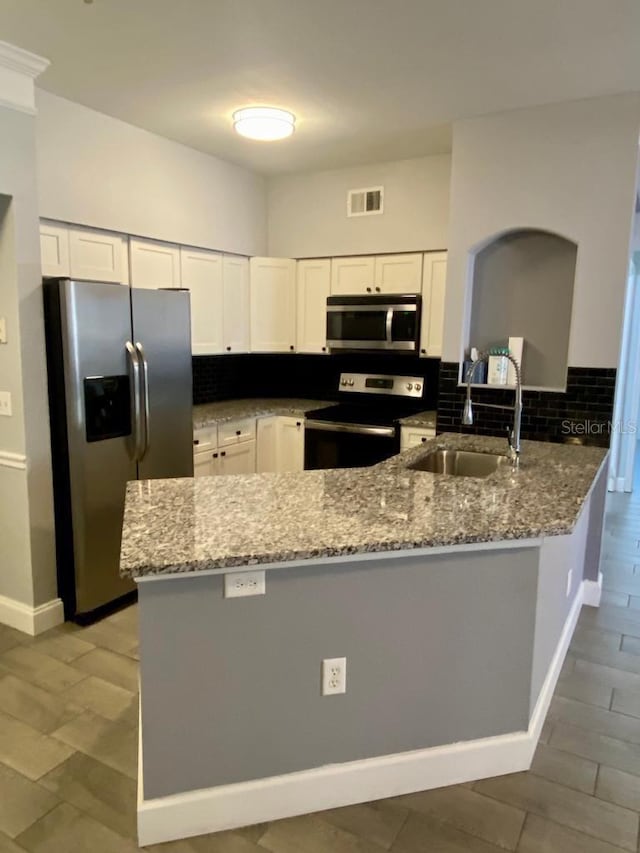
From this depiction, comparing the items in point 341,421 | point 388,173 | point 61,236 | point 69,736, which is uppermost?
point 388,173

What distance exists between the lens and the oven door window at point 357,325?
4277 millimetres

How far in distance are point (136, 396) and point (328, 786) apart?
213cm

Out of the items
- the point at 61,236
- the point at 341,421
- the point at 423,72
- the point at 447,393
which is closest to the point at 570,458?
the point at 447,393

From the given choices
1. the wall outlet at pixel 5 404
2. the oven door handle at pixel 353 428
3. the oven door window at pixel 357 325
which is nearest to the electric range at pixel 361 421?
the oven door handle at pixel 353 428

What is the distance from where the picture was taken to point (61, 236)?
329cm

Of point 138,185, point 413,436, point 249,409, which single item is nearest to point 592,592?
point 413,436

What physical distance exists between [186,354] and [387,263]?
1760 millimetres

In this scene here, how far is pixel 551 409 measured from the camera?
10.9 ft

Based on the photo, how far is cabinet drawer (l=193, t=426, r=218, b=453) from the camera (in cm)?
385

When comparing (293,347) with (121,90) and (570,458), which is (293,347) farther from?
(570,458)

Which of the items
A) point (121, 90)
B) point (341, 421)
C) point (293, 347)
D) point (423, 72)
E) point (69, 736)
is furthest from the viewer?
point (293, 347)

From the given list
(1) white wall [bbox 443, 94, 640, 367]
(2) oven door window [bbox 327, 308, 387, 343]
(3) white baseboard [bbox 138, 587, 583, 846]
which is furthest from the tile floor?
(2) oven door window [bbox 327, 308, 387, 343]

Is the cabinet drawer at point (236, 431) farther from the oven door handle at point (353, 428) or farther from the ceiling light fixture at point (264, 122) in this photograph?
the ceiling light fixture at point (264, 122)

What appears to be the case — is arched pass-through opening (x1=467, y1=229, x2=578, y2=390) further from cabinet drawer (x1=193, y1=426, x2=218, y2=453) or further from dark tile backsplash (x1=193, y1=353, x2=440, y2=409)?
cabinet drawer (x1=193, y1=426, x2=218, y2=453)
